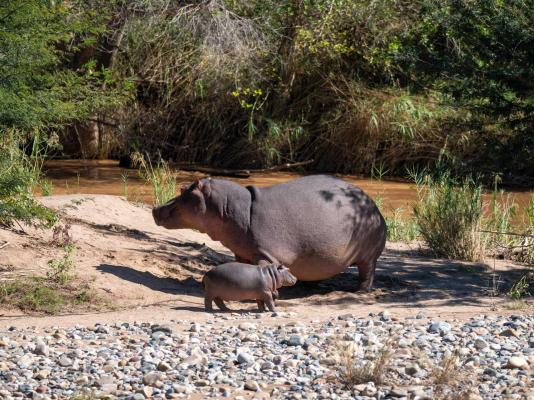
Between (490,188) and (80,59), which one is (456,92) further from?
(80,59)

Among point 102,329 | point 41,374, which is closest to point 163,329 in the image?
point 102,329

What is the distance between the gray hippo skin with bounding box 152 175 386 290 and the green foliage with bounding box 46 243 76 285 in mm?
901

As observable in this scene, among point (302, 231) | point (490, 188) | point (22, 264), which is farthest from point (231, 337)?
point (490, 188)

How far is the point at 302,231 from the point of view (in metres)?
8.69

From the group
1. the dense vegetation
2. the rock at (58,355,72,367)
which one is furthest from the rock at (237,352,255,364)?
the dense vegetation

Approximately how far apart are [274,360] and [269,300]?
1.84 metres

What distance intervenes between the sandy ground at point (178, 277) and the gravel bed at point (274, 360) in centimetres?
62

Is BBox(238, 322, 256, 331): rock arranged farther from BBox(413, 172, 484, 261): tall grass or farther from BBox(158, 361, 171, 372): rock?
BBox(413, 172, 484, 261): tall grass

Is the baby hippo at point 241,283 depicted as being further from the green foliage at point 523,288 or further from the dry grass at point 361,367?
the green foliage at point 523,288

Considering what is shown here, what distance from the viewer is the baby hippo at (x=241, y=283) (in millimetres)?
8031

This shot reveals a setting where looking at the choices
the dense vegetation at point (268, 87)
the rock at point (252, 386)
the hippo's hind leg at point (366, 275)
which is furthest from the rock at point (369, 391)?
the dense vegetation at point (268, 87)

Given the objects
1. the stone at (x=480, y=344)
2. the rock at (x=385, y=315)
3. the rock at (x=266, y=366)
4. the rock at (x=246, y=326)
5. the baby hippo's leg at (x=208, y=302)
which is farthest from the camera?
the baby hippo's leg at (x=208, y=302)

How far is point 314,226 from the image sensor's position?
8.71 m

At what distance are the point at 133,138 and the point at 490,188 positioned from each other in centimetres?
691
